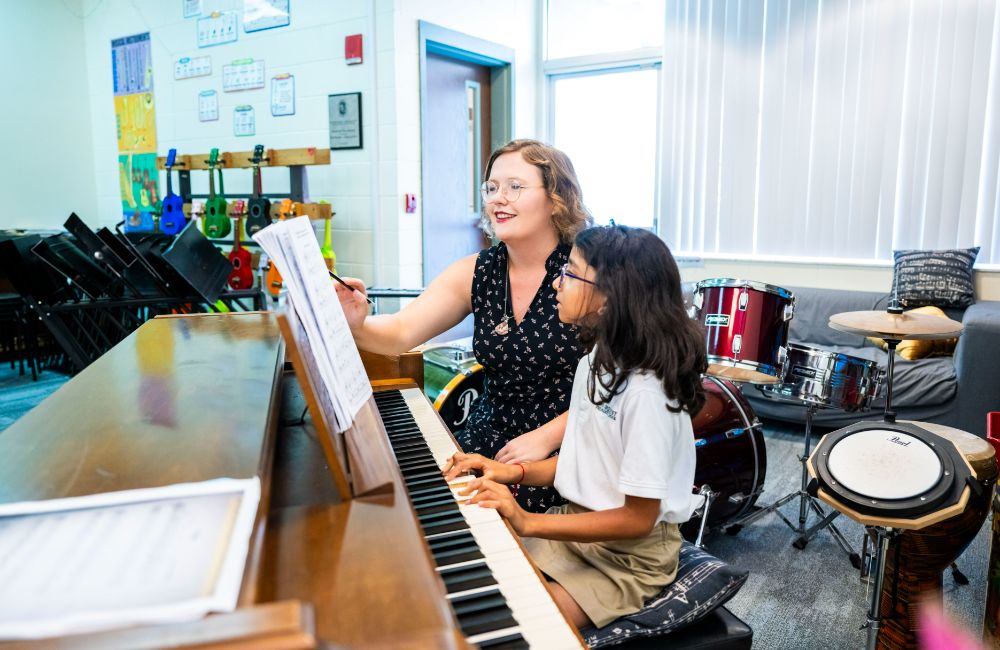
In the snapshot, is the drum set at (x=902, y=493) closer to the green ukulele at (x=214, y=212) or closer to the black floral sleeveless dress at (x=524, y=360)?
the black floral sleeveless dress at (x=524, y=360)

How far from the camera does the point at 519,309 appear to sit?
181cm

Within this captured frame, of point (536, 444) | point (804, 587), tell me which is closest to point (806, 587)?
point (804, 587)

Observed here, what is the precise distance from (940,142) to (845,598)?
298 centimetres

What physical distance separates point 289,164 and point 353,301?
2737mm

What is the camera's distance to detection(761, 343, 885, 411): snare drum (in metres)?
2.58

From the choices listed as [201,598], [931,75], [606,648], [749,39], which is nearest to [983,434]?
[931,75]

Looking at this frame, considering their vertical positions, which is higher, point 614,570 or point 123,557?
point 123,557

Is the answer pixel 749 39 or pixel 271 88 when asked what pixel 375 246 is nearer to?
pixel 271 88

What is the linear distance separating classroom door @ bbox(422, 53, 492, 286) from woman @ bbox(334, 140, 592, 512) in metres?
2.45

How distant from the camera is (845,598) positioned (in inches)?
86.7

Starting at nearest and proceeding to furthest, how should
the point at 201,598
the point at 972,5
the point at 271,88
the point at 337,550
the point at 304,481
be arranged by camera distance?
the point at 201,598, the point at 337,550, the point at 304,481, the point at 972,5, the point at 271,88

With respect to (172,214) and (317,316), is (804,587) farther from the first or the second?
(172,214)

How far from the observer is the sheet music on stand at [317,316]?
0.90 meters

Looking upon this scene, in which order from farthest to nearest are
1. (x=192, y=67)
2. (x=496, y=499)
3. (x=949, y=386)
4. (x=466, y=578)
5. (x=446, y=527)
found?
1. (x=192, y=67)
2. (x=949, y=386)
3. (x=496, y=499)
4. (x=446, y=527)
5. (x=466, y=578)
